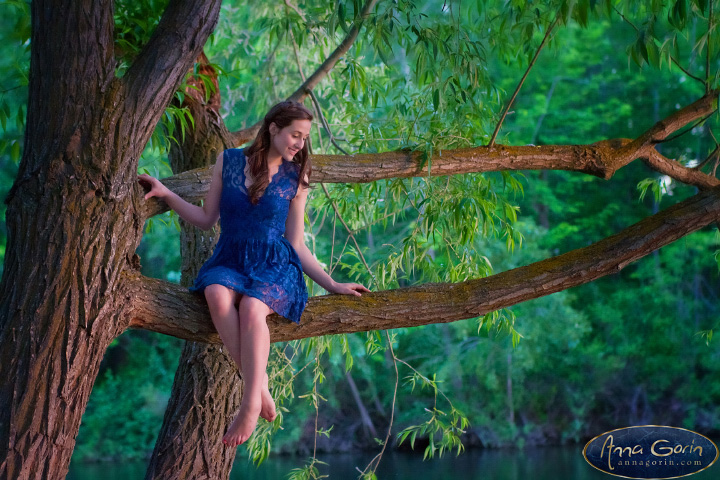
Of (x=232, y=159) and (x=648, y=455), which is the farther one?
(x=648, y=455)

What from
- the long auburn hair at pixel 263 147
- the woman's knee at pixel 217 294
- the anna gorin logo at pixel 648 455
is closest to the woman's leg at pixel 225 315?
the woman's knee at pixel 217 294

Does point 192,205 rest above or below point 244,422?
above

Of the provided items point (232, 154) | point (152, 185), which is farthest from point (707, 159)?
point (152, 185)

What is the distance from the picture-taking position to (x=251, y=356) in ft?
5.78

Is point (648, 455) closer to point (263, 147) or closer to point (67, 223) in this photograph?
point (263, 147)

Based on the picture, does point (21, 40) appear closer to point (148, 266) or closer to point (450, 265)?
point (450, 265)

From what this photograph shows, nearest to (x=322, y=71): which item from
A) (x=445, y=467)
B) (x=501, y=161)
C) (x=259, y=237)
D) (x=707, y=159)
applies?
(x=501, y=161)

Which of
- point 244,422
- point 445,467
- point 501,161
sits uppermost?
point 445,467

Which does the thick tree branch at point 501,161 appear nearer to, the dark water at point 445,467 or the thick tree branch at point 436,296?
the thick tree branch at point 436,296

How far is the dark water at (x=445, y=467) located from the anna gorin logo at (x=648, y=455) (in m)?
0.14

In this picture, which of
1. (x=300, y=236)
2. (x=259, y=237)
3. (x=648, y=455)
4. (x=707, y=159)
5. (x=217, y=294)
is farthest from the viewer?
(x=648, y=455)

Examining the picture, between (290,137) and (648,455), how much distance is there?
6.67 m

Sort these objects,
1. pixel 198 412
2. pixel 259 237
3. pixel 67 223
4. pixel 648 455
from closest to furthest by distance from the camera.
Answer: pixel 67 223 < pixel 259 237 < pixel 198 412 < pixel 648 455

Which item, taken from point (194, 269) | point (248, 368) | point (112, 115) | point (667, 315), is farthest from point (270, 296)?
point (667, 315)
